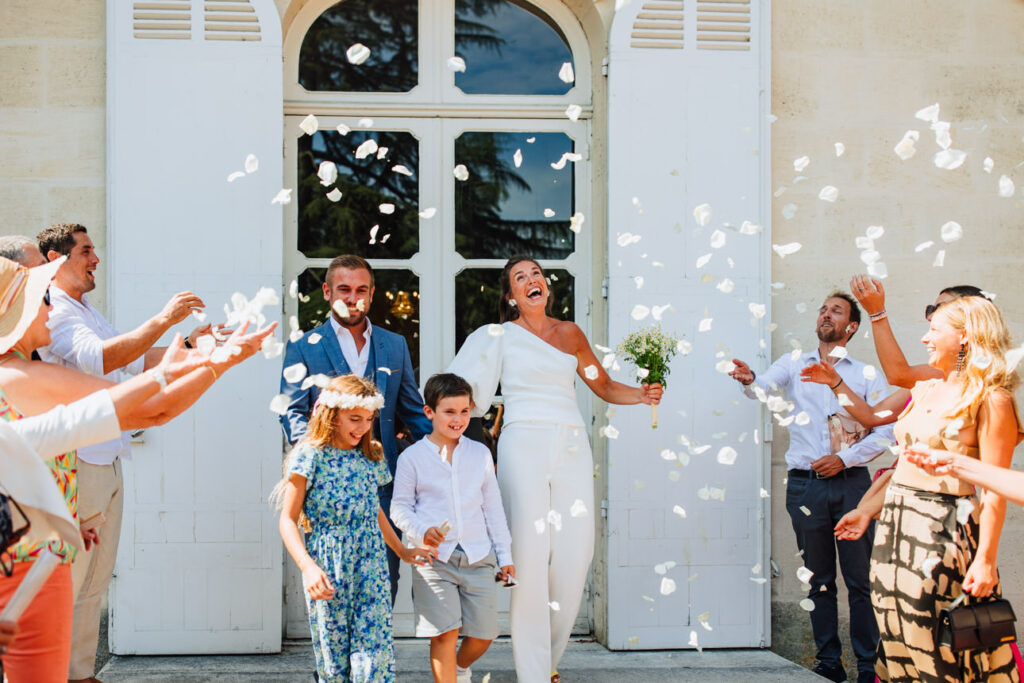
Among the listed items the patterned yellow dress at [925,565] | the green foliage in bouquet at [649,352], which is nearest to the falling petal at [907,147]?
the green foliage in bouquet at [649,352]

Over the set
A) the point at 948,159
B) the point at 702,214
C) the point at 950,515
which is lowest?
the point at 950,515

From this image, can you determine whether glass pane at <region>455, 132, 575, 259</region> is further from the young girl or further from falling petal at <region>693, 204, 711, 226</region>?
the young girl

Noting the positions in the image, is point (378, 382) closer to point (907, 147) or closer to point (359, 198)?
point (359, 198)

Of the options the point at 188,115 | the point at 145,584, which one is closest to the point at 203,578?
the point at 145,584

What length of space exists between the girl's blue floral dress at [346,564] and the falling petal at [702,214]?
7.42ft

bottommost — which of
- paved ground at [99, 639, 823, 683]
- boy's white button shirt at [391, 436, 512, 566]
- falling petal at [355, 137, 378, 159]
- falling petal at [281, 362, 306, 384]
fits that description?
paved ground at [99, 639, 823, 683]

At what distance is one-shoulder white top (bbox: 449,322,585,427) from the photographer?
15.2 ft

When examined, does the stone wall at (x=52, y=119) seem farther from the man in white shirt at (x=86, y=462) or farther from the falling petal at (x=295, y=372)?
the falling petal at (x=295, y=372)

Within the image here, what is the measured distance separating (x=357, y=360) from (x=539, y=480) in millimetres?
965

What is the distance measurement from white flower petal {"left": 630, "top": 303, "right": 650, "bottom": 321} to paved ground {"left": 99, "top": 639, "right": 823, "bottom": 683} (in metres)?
1.73

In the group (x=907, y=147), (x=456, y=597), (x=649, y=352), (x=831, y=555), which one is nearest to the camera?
Result: (x=456, y=597)

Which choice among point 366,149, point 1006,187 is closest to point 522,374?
point 366,149

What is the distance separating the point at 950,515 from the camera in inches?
140

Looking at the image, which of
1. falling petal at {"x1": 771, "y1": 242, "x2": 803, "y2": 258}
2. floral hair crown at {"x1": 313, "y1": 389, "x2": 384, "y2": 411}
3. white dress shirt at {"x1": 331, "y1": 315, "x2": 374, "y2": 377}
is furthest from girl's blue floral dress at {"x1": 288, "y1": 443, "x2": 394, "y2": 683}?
falling petal at {"x1": 771, "y1": 242, "x2": 803, "y2": 258}
